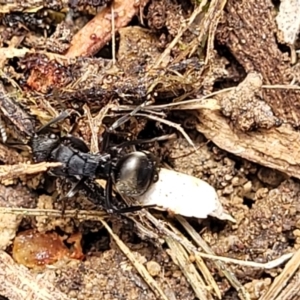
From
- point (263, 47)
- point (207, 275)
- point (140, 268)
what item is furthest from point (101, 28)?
point (207, 275)

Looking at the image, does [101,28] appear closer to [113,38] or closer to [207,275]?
[113,38]

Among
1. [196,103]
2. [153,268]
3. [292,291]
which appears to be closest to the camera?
[292,291]

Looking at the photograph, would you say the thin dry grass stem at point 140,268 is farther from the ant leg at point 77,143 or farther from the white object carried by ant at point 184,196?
the ant leg at point 77,143

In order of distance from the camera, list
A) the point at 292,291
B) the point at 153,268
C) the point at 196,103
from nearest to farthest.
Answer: the point at 292,291, the point at 153,268, the point at 196,103

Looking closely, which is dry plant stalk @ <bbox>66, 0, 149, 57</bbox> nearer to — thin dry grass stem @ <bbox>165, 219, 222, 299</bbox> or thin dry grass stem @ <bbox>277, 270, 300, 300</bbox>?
thin dry grass stem @ <bbox>165, 219, 222, 299</bbox>

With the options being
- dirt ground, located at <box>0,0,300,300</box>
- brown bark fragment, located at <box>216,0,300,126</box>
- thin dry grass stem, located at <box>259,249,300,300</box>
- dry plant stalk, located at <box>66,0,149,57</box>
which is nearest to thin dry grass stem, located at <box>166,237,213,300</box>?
dirt ground, located at <box>0,0,300,300</box>

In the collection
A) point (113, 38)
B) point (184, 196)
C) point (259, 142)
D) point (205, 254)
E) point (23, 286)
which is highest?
point (113, 38)

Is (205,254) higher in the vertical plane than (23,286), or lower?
higher
